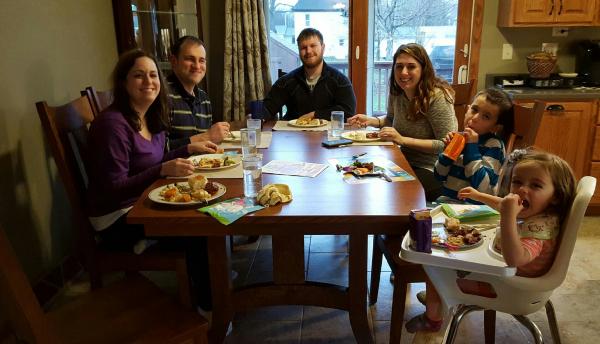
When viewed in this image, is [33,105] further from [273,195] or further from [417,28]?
[417,28]

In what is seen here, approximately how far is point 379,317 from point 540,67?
90.0 inches

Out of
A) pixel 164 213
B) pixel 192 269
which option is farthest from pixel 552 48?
pixel 164 213

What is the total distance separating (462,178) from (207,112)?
1.45 m

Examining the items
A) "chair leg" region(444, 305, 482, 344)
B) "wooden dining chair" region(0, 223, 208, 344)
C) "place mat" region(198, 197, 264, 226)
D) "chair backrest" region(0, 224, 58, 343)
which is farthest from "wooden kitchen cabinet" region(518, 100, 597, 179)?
"chair backrest" region(0, 224, 58, 343)

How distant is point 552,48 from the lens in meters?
3.52

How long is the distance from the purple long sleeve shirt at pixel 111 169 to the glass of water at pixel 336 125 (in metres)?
0.86

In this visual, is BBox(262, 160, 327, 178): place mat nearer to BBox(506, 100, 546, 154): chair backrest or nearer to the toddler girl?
the toddler girl

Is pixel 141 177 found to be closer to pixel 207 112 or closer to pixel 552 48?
pixel 207 112

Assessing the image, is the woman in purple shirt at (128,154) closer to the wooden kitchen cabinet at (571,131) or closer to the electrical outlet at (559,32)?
the wooden kitchen cabinet at (571,131)

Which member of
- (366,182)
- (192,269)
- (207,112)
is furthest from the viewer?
(207,112)

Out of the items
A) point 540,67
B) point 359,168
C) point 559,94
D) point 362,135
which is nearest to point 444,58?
point 540,67

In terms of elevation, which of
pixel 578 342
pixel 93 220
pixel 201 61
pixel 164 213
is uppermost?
pixel 201 61

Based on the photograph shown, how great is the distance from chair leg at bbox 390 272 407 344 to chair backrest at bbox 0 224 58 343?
1.08 metres

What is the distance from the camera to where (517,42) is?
3547 mm
